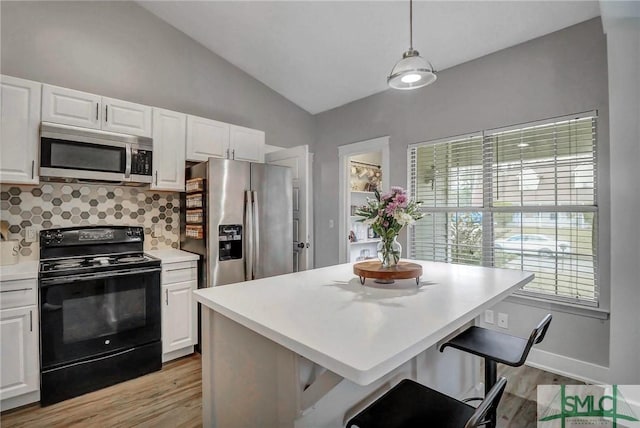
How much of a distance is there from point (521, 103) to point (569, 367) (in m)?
2.19

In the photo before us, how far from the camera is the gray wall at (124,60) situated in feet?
8.06

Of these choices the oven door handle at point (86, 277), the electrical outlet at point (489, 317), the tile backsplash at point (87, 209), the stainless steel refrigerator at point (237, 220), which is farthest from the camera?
the electrical outlet at point (489, 317)

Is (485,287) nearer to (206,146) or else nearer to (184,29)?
(206,146)

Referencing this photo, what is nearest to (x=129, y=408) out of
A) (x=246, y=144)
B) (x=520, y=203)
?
(x=246, y=144)

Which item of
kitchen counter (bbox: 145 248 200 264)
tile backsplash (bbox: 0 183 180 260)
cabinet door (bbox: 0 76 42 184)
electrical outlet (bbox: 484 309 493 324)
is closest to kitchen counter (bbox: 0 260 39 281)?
tile backsplash (bbox: 0 183 180 260)

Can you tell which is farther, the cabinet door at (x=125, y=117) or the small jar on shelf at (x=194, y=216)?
the small jar on shelf at (x=194, y=216)

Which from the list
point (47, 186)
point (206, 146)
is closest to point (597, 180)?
point (206, 146)

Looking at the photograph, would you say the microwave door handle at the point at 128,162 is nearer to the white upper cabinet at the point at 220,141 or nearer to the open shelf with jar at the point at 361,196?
the white upper cabinet at the point at 220,141

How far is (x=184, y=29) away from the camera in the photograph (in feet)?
10.6

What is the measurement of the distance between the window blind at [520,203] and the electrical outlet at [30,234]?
3405 mm

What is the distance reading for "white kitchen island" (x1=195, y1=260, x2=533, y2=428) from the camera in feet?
2.97

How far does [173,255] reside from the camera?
2.81 metres

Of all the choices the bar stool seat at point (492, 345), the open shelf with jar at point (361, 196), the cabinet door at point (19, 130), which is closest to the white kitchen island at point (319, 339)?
the bar stool seat at point (492, 345)

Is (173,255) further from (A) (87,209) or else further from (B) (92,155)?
(B) (92,155)
